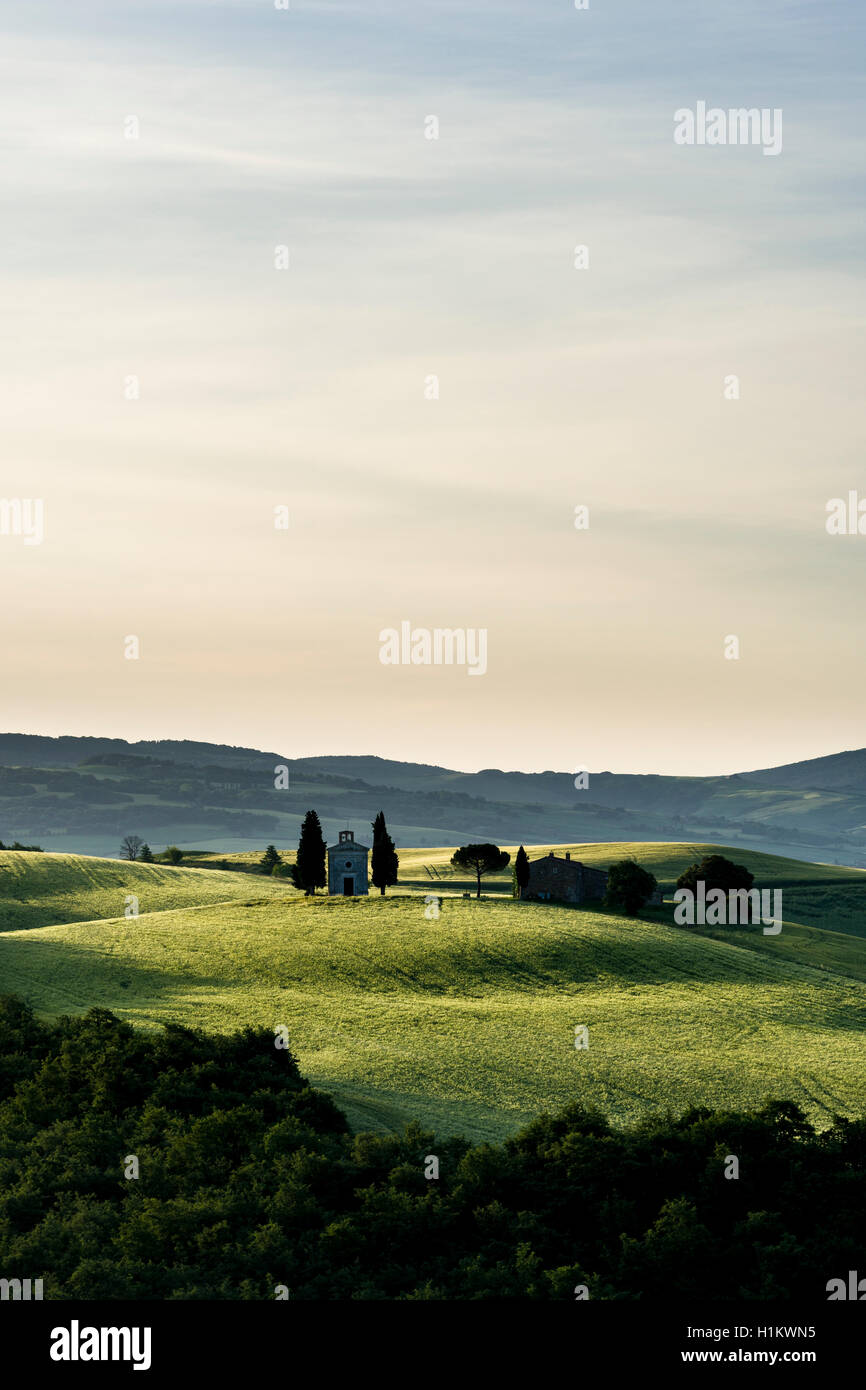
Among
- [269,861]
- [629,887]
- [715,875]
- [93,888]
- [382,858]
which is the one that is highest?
[382,858]

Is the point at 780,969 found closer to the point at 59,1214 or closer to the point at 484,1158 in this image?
the point at 484,1158

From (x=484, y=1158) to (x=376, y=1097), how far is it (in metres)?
13.9

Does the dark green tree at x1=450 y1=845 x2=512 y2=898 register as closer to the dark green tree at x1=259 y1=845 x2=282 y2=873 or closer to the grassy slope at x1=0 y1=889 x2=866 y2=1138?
the grassy slope at x1=0 y1=889 x2=866 y2=1138

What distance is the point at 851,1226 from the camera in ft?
101

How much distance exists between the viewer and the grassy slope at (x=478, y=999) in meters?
49.9

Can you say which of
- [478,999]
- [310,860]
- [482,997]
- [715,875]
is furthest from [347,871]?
[478,999]

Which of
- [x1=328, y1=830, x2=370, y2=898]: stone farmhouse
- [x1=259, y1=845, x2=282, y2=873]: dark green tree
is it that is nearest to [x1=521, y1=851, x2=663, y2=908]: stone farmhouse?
[x1=328, y1=830, x2=370, y2=898]: stone farmhouse

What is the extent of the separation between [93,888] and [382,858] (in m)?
29.1

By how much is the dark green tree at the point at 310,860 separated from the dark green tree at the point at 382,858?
4.83 metres

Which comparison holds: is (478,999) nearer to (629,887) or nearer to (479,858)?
(629,887)

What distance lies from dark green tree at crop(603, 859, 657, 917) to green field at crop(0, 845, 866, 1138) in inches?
140

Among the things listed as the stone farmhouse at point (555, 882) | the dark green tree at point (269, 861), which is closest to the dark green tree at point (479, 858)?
the stone farmhouse at point (555, 882)

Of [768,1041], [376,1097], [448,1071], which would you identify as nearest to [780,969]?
[768,1041]

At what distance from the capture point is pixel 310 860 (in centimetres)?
10744
